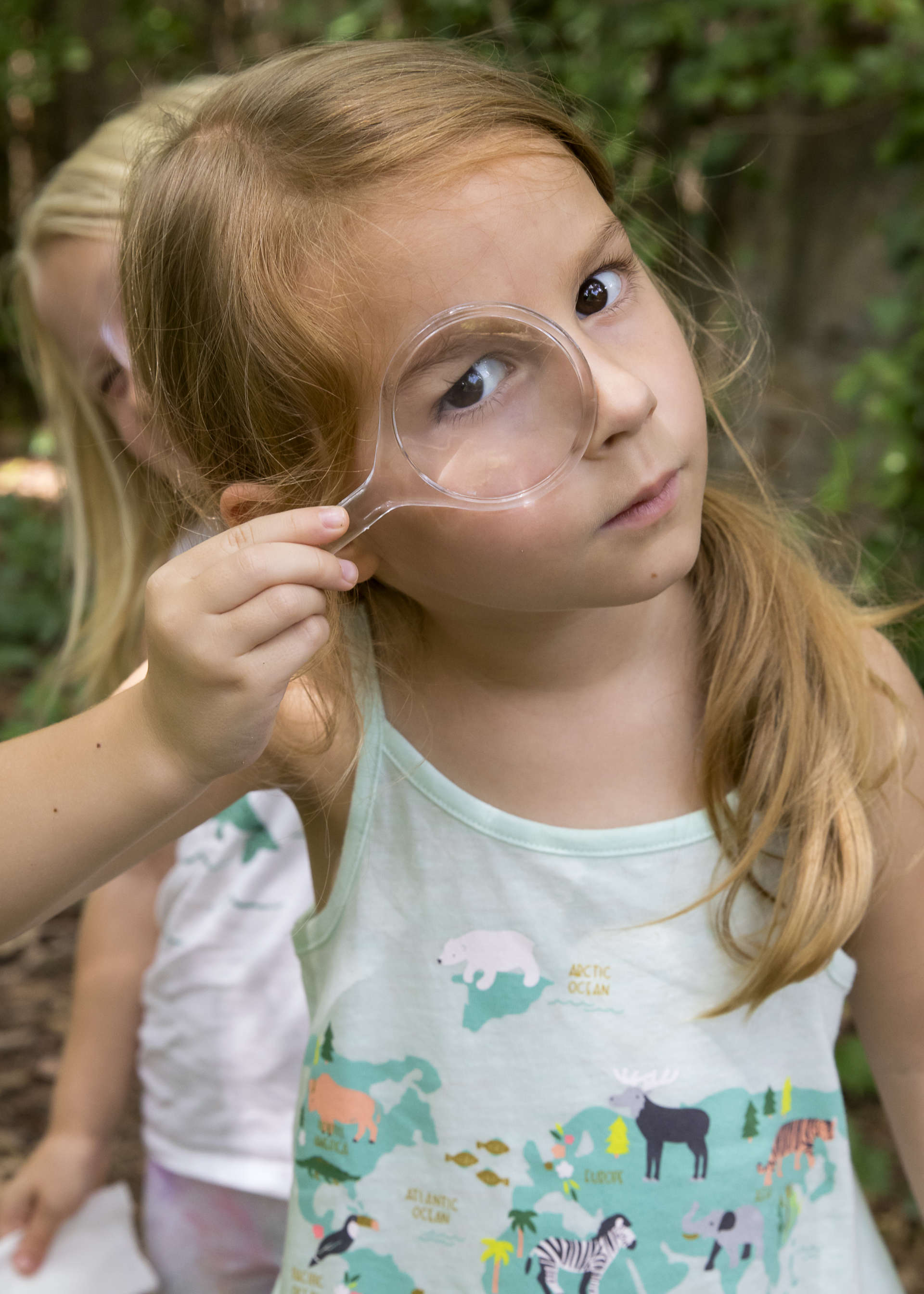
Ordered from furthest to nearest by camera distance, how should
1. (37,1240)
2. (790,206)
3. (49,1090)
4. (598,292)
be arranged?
(790,206) < (49,1090) < (37,1240) < (598,292)

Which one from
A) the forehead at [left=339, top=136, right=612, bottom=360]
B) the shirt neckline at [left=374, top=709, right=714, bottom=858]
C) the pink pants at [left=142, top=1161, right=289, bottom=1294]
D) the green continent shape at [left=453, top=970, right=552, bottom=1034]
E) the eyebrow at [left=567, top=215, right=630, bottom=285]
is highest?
the forehead at [left=339, top=136, right=612, bottom=360]

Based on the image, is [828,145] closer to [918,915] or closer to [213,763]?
[918,915]

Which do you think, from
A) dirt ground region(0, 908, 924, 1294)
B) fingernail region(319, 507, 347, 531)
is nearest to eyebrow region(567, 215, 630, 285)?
fingernail region(319, 507, 347, 531)

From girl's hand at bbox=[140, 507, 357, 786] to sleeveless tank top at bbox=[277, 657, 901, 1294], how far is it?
410 millimetres

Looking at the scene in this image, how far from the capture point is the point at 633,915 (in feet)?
5.06

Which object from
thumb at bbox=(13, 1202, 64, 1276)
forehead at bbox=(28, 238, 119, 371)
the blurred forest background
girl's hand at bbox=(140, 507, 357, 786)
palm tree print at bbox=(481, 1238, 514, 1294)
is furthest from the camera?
the blurred forest background

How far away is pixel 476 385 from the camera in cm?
128

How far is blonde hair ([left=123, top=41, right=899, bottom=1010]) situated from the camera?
1337mm

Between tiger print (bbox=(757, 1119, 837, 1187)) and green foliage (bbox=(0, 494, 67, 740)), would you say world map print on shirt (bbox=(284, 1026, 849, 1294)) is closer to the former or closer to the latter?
tiger print (bbox=(757, 1119, 837, 1187))

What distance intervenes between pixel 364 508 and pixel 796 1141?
0.98 meters

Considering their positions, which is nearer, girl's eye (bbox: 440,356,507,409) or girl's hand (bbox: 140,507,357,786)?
girl's hand (bbox: 140,507,357,786)

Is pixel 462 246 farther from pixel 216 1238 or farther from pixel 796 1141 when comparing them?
pixel 216 1238

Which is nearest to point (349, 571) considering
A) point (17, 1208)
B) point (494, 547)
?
point (494, 547)

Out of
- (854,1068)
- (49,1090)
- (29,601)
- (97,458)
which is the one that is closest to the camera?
(97,458)
